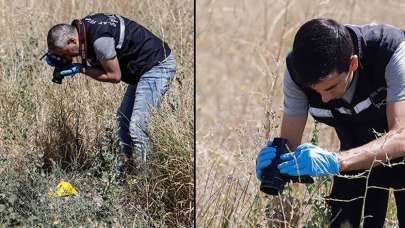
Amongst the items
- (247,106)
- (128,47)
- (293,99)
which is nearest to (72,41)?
(128,47)

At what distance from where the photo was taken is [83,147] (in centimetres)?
446

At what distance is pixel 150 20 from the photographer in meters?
5.59

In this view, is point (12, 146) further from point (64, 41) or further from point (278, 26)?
point (278, 26)

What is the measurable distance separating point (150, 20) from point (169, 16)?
0.50 ft

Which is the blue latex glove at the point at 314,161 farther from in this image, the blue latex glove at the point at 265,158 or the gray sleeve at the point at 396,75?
the gray sleeve at the point at 396,75

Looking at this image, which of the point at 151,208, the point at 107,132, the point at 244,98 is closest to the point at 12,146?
the point at 107,132

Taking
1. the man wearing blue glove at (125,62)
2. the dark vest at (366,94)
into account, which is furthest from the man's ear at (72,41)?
the dark vest at (366,94)

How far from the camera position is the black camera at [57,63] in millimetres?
4473

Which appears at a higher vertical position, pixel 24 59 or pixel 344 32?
pixel 344 32

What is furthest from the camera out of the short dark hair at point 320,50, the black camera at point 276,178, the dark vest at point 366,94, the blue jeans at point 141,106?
the blue jeans at point 141,106

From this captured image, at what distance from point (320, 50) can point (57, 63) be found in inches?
74.3

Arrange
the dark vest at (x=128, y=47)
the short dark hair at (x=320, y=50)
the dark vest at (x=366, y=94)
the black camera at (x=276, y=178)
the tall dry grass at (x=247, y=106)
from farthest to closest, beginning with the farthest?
1. the dark vest at (x=128, y=47)
2. the tall dry grass at (x=247, y=106)
3. the black camera at (x=276, y=178)
4. the dark vest at (x=366, y=94)
5. the short dark hair at (x=320, y=50)

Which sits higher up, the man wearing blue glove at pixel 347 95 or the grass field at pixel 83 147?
the man wearing blue glove at pixel 347 95

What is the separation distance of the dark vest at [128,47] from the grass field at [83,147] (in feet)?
0.40
